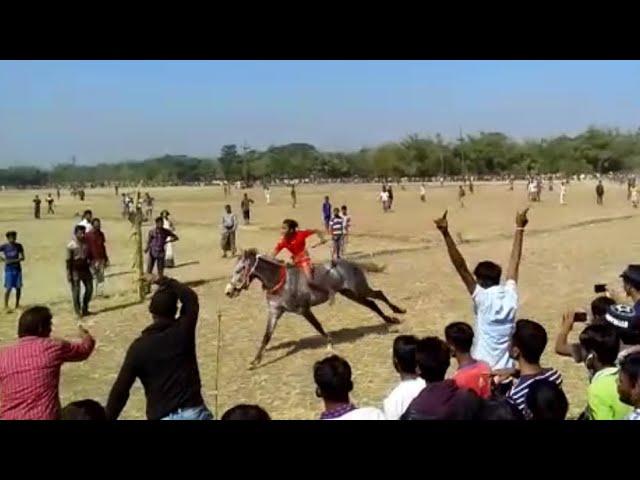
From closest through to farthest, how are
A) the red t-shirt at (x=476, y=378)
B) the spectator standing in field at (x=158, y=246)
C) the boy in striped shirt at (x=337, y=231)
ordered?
the red t-shirt at (x=476, y=378), the spectator standing in field at (x=158, y=246), the boy in striped shirt at (x=337, y=231)

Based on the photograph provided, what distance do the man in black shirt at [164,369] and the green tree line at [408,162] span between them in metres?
103

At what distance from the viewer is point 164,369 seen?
4.54m

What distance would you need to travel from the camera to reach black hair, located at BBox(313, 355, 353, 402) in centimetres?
388

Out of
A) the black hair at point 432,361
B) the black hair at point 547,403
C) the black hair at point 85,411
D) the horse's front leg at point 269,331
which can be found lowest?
the horse's front leg at point 269,331

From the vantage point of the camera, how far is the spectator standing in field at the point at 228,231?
2261 centimetres

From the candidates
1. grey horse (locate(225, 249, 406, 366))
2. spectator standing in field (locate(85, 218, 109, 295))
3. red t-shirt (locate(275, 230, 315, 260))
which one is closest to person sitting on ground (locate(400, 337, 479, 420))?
grey horse (locate(225, 249, 406, 366))

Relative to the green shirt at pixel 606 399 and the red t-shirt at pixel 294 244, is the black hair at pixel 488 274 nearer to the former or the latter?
the green shirt at pixel 606 399

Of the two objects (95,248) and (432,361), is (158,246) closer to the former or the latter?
(95,248)

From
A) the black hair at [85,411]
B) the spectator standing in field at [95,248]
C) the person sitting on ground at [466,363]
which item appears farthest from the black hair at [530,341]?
the spectator standing in field at [95,248]

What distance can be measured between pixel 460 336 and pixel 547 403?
36.5 inches

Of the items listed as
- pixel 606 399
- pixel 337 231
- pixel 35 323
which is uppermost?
pixel 35 323

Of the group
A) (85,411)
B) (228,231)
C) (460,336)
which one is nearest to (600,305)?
(460,336)
